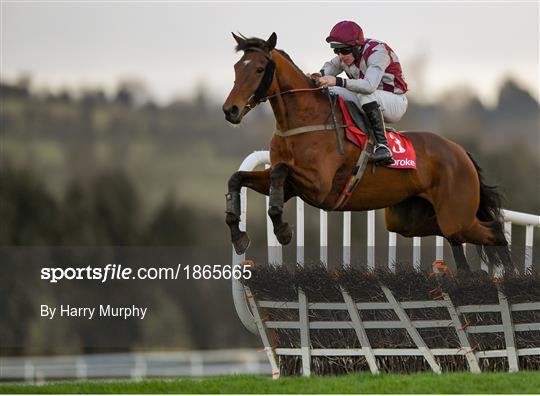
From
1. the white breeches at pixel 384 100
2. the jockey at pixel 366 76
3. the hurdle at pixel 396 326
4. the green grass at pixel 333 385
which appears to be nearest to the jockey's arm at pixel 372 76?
the jockey at pixel 366 76

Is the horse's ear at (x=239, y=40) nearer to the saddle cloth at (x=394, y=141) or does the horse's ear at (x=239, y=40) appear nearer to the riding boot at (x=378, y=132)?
the saddle cloth at (x=394, y=141)

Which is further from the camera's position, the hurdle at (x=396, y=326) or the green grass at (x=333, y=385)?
the hurdle at (x=396, y=326)

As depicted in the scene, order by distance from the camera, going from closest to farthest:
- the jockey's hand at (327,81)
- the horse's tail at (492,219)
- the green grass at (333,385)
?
1. the green grass at (333,385)
2. the jockey's hand at (327,81)
3. the horse's tail at (492,219)

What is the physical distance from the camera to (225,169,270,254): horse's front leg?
741 cm

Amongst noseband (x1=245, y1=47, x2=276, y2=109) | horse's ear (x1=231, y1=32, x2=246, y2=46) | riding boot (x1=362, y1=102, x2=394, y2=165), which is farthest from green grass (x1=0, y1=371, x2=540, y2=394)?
horse's ear (x1=231, y1=32, x2=246, y2=46)

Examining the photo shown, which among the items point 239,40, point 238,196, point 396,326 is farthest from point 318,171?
point 396,326

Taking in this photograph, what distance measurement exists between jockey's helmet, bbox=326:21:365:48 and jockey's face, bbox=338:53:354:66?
9 cm

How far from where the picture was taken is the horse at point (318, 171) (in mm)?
7359

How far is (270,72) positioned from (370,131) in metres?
0.82

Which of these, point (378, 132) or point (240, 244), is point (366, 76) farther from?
point (240, 244)

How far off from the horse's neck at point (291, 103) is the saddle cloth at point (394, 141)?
17cm

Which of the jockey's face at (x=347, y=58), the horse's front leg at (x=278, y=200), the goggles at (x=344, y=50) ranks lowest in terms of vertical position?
the horse's front leg at (x=278, y=200)

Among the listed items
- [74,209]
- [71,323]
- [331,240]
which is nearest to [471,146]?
[331,240]

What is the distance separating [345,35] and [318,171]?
89 centimetres
